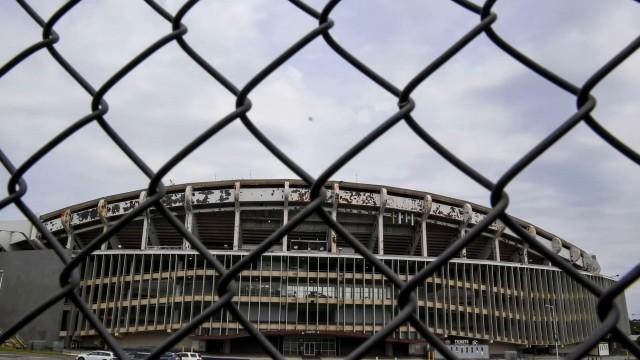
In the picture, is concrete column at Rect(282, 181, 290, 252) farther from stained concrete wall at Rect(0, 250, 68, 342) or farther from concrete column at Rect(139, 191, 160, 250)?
stained concrete wall at Rect(0, 250, 68, 342)

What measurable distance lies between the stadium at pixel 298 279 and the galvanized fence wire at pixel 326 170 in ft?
87.5

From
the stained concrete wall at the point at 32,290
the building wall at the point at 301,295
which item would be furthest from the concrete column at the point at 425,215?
the stained concrete wall at the point at 32,290

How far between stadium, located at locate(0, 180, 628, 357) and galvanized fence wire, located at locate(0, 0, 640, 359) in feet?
87.5

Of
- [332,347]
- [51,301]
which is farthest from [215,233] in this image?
[51,301]

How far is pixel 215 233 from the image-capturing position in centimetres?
3219

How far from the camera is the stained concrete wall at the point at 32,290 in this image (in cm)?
2844

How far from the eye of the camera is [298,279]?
28.5 meters

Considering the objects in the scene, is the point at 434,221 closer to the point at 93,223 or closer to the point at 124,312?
the point at 124,312

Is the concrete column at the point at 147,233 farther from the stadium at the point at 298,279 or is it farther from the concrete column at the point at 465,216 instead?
the concrete column at the point at 465,216

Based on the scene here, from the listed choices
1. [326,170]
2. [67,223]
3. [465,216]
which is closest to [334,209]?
[465,216]

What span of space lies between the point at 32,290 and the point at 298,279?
15.9 m

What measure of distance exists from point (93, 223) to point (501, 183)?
34.1 meters

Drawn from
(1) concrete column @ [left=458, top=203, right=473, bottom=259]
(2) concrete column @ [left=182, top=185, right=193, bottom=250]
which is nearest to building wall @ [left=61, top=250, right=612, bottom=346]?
(2) concrete column @ [left=182, top=185, right=193, bottom=250]

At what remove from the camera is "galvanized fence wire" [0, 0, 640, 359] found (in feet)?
2.47
